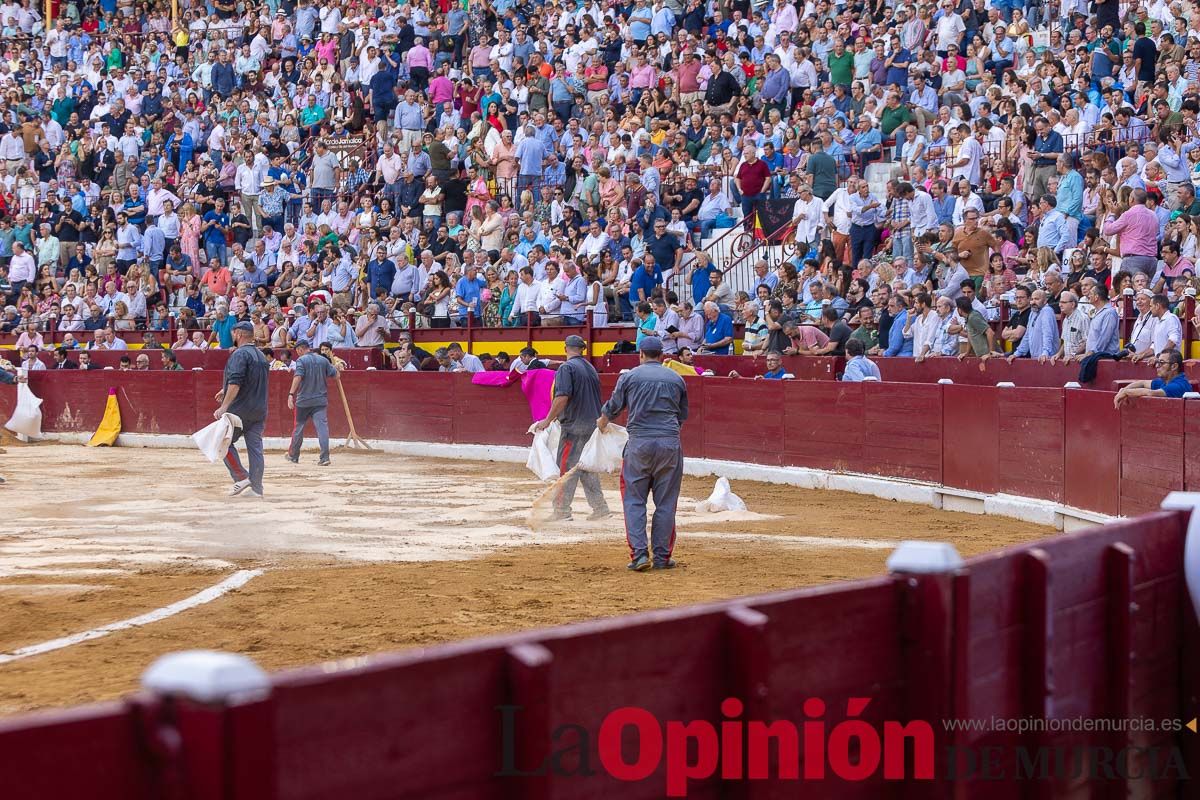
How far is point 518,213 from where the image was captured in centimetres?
2298

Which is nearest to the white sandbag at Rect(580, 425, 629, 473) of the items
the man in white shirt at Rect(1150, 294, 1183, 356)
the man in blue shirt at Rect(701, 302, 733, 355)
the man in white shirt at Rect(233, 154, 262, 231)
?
the man in white shirt at Rect(1150, 294, 1183, 356)

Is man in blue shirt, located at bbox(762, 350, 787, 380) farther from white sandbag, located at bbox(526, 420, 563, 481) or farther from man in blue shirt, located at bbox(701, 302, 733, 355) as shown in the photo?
white sandbag, located at bbox(526, 420, 563, 481)

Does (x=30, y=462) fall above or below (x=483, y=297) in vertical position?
below

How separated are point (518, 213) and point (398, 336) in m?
2.72

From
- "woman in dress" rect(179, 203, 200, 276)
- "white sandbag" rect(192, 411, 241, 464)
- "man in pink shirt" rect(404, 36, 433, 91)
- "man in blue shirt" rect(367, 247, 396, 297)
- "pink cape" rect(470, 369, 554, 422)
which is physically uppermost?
"man in pink shirt" rect(404, 36, 433, 91)

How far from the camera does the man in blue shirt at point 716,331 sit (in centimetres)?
1830

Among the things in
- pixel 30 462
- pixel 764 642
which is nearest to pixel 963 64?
pixel 30 462

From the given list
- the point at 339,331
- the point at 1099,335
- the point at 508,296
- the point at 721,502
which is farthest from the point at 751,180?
the point at 721,502

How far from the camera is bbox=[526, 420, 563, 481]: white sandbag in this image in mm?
13125

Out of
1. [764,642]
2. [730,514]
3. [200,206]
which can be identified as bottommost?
[730,514]

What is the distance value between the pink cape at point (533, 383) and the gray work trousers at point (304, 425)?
2450 mm

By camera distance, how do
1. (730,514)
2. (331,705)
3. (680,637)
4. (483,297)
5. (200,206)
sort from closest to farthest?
(331,705)
(680,637)
(730,514)
(483,297)
(200,206)

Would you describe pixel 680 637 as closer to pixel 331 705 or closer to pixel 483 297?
pixel 331 705

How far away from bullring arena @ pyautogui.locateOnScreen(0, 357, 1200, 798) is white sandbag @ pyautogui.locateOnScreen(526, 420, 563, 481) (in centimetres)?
55
